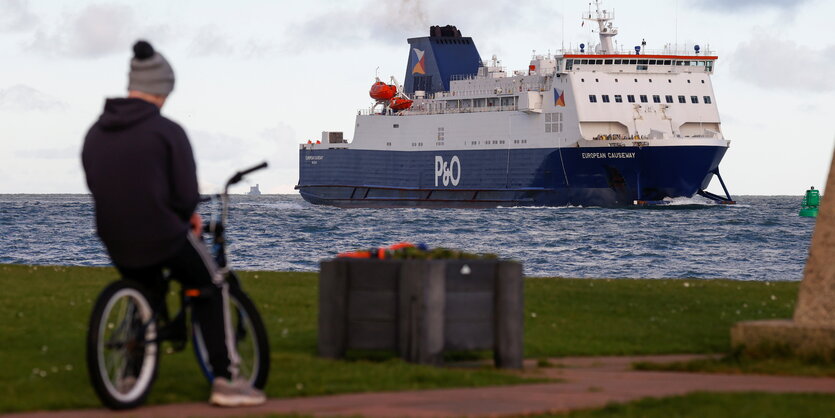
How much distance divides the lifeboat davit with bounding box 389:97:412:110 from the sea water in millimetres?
14679

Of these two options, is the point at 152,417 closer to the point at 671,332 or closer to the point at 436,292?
the point at 436,292

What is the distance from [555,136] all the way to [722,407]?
64.8m

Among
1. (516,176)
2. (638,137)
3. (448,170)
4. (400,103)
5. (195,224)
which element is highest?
(400,103)

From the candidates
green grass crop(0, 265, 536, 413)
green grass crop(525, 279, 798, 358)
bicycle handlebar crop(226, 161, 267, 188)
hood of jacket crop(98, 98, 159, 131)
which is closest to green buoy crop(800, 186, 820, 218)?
green grass crop(525, 279, 798, 358)

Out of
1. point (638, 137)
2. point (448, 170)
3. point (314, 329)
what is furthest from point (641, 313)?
point (448, 170)

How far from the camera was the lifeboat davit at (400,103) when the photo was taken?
277 feet

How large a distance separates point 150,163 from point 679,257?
33.7 meters

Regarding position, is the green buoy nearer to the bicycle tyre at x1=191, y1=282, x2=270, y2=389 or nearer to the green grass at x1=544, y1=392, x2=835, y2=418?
the green grass at x1=544, y1=392, x2=835, y2=418

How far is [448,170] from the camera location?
78.2 meters

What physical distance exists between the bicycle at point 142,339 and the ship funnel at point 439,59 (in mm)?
78445

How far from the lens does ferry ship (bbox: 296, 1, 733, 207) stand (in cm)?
6931

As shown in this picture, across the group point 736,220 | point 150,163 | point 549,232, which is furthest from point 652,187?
point 150,163

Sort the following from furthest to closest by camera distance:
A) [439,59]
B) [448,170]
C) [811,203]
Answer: [439,59] < [448,170] < [811,203]

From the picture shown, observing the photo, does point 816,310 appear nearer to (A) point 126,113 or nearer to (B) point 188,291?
(B) point 188,291
